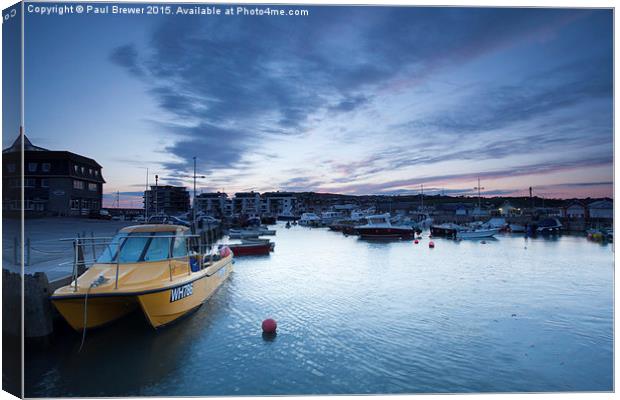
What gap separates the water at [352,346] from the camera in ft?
18.6

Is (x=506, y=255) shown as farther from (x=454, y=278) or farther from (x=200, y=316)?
(x=200, y=316)

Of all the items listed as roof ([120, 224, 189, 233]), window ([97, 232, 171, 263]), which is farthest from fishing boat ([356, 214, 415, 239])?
window ([97, 232, 171, 263])

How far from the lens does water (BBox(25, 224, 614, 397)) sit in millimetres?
5684

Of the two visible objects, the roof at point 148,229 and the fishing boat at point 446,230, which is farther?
the fishing boat at point 446,230

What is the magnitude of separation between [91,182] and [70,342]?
1660cm

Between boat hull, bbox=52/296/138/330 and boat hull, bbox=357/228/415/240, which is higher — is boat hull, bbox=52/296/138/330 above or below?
above

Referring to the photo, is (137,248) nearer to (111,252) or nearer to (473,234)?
(111,252)

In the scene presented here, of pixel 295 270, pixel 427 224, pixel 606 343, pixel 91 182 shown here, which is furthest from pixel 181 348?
pixel 427 224

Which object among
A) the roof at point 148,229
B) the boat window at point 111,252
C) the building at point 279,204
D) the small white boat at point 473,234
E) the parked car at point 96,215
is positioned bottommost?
the small white boat at point 473,234

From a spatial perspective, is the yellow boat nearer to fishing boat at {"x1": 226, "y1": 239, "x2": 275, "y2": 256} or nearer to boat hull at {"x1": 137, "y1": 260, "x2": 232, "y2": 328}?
boat hull at {"x1": 137, "y1": 260, "x2": 232, "y2": 328}

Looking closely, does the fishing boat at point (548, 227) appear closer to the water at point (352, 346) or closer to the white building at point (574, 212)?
the white building at point (574, 212)

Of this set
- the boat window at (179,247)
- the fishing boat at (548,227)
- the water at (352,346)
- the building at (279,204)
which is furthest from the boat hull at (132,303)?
the building at (279,204)

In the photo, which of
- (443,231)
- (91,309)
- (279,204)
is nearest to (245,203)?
(279,204)

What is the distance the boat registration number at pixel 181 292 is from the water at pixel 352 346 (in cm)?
67
